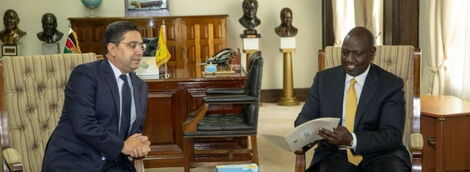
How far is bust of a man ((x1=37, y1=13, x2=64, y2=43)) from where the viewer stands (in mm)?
7766

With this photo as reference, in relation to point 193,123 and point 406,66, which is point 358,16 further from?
point 406,66

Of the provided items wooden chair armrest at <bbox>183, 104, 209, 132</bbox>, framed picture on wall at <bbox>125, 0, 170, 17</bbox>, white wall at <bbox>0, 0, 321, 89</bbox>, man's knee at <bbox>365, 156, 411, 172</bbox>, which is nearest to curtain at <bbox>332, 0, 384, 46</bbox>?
white wall at <bbox>0, 0, 321, 89</bbox>

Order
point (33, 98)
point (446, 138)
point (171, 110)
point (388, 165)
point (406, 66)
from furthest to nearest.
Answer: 1. point (171, 110)
2. point (446, 138)
3. point (406, 66)
4. point (33, 98)
5. point (388, 165)

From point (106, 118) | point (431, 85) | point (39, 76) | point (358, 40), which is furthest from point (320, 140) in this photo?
point (431, 85)

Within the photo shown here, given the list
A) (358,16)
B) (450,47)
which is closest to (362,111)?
(450,47)

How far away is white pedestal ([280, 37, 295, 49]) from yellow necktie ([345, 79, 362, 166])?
16.8ft

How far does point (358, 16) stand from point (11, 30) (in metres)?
4.74

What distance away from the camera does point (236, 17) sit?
833cm

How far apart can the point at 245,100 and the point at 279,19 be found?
4.56m

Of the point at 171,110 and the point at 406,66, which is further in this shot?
the point at 171,110

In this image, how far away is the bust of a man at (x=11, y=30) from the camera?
7777mm

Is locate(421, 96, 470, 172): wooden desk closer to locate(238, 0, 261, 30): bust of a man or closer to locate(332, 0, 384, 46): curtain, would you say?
locate(332, 0, 384, 46): curtain

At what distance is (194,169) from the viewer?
4527mm

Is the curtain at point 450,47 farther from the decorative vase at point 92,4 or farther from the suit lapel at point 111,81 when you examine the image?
the decorative vase at point 92,4
